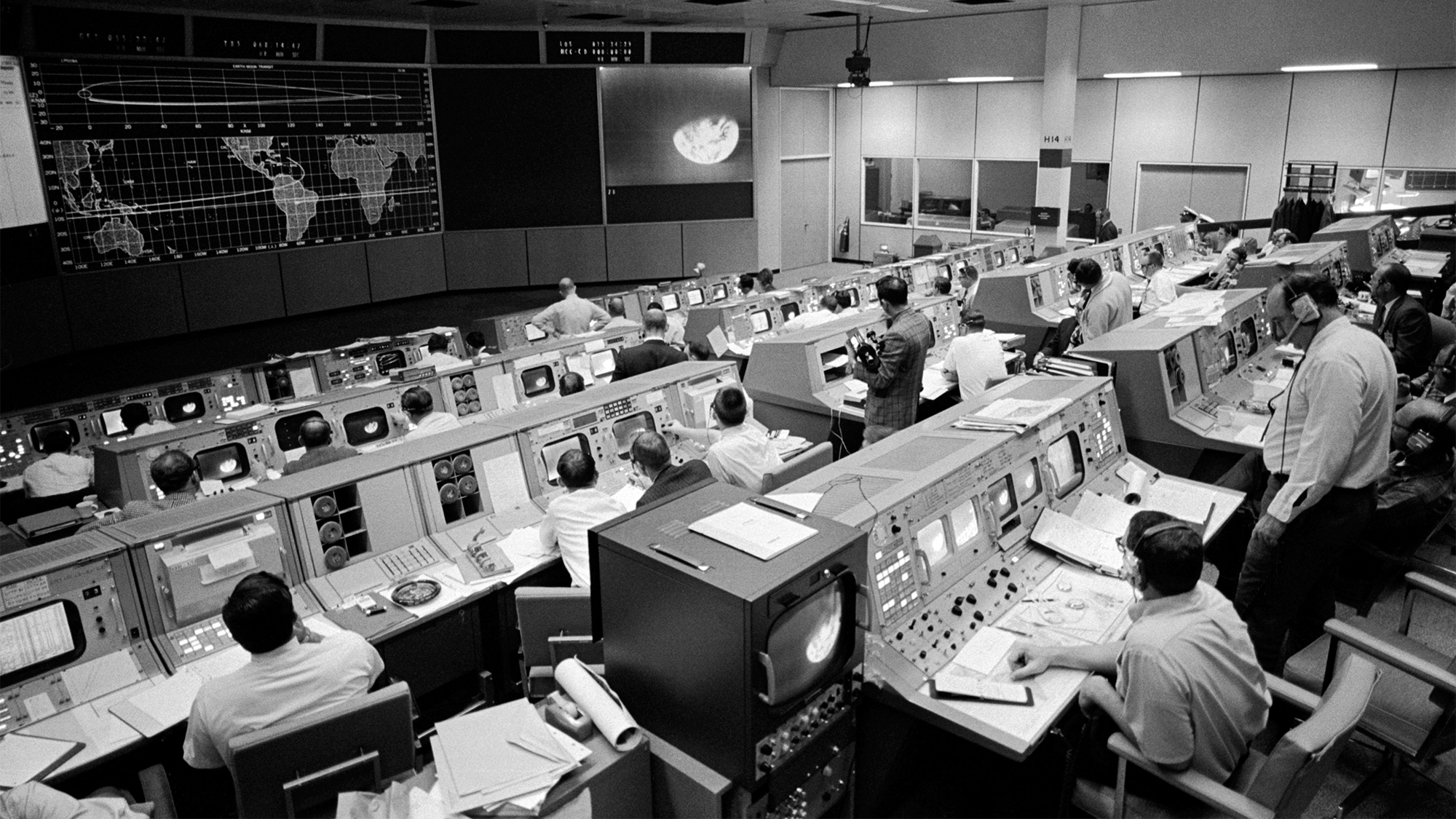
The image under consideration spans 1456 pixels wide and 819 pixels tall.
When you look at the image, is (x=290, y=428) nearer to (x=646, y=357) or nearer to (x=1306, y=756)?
(x=646, y=357)

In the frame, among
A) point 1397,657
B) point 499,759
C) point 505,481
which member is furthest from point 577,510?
point 1397,657

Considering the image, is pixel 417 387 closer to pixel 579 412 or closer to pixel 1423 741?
pixel 579 412

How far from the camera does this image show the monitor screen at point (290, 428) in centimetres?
525

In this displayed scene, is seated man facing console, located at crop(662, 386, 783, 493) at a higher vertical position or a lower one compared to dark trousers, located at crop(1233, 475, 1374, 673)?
higher

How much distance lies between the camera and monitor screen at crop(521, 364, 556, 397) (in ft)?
20.8

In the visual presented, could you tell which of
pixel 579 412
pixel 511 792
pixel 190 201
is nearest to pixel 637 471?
pixel 579 412

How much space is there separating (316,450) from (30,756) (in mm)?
1906

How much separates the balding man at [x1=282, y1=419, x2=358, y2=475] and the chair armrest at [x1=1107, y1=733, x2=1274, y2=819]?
359 cm

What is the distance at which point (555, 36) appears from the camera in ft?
44.4

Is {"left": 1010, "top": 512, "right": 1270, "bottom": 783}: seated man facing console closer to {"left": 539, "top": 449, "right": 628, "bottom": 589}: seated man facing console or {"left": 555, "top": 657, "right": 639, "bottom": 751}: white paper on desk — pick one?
{"left": 555, "top": 657, "right": 639, "bottom": 751}: white paper on desk

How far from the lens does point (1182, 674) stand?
262 centimetres

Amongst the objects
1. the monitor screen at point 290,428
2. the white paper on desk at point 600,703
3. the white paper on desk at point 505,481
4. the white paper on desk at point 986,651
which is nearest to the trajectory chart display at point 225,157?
the monitor screen at point 290,428

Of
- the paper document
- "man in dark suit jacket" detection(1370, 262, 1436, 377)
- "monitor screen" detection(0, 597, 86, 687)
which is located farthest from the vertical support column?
"monitor screen" detection(0, 597, 86, 687)

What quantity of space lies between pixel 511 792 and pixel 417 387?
3633mm
